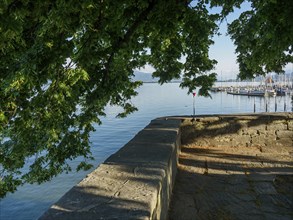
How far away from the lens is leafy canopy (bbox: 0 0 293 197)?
4633 millimetres

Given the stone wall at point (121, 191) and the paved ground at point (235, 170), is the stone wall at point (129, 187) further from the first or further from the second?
the paved ground at point (235, 170)

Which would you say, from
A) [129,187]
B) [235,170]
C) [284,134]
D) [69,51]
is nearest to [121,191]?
[129,187]

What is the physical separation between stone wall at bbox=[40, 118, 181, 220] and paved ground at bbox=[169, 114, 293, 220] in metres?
1.15

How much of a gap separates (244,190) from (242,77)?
6.96 m

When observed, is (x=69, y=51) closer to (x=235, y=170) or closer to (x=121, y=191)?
(x=121, y=191)

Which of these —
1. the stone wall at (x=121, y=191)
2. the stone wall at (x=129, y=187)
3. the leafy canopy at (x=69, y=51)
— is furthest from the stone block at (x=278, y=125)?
the stone wall at (x=121, y=191)

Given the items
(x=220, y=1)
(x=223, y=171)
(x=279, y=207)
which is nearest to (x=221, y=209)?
A: (x=279, y=207)

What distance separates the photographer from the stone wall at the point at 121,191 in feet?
7.79

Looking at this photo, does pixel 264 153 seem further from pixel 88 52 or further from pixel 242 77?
pixel 88 52

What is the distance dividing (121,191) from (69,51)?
297 cm

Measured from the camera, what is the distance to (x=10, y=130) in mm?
6777

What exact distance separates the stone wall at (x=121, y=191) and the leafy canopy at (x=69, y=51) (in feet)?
6.58

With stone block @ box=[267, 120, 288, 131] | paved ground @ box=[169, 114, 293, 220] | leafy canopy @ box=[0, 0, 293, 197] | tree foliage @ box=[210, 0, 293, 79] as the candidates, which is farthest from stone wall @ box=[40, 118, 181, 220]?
stone block @ box=[267, 120, 288, 131]

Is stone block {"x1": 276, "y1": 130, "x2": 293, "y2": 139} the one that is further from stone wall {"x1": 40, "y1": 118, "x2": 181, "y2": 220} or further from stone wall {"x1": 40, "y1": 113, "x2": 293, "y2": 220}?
stone wall {"x1": 40, "y1": 118, "x2": 181, "y2": 220}
